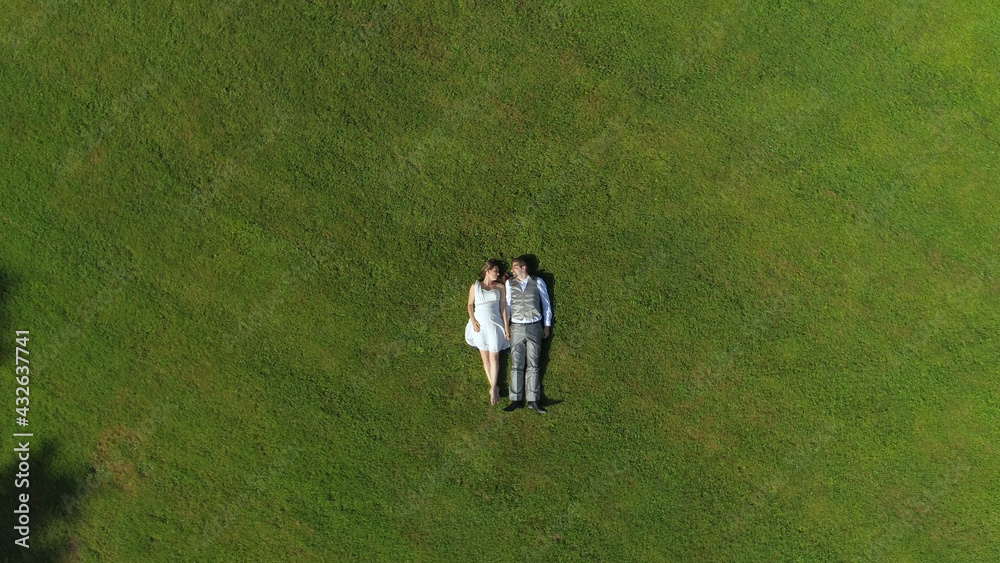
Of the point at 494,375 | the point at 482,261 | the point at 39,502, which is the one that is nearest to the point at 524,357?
the point at 494,375

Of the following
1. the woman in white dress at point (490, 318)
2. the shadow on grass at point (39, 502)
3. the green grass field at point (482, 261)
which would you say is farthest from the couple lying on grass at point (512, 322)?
the shadow on grass at point (39, 502)

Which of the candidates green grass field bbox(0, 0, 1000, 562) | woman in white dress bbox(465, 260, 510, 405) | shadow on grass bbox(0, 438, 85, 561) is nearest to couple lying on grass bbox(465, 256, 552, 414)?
woman in white dress bbox(465, 260, 510, 405)

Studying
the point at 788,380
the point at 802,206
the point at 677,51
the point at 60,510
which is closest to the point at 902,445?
the point at 788,380

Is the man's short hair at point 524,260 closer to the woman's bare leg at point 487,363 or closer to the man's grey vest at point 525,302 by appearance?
the man's grey vest at point 525,302

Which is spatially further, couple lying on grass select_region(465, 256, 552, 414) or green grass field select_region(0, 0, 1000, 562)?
green grass field select_region(0, 0, 1000, 562)

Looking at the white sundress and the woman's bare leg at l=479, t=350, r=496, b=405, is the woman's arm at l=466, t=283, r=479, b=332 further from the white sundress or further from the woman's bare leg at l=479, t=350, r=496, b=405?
the woman's bare leg at l=479, t=350, r=496, b=405
